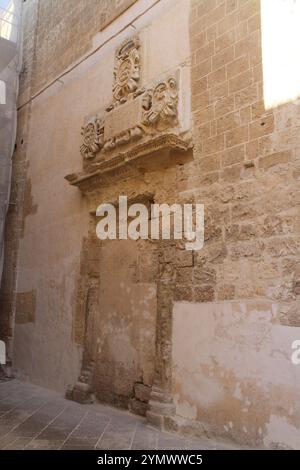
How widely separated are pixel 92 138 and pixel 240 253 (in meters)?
2.73

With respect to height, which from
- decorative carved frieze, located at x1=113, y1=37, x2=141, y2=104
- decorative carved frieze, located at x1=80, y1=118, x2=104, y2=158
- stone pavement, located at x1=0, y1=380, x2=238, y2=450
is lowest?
stone pavement, located at x1=0, y1=380, x2=238, y2=450

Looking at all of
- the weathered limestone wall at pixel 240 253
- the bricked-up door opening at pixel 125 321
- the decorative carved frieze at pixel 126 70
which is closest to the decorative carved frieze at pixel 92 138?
the decorative carved frieze at pixel 126 70

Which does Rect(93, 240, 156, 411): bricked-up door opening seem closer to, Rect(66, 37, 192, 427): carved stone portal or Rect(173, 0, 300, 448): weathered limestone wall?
Rect(66, 37, 192, 427): carved stone portal

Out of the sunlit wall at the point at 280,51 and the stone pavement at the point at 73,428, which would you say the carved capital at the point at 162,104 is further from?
the stone pavement at the point at 73,428

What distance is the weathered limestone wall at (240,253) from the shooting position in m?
3.17

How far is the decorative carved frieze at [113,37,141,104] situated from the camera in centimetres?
495

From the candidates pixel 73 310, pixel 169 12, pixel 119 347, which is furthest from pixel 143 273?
pixel 169 12

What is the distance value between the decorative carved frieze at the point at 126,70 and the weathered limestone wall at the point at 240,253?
0.97 m

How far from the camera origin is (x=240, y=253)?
3.54m

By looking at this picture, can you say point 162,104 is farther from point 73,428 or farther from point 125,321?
point 73,428

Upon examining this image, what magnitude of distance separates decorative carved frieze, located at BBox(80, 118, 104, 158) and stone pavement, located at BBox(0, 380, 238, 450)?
306cm

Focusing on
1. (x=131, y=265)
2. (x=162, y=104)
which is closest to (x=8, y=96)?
(x=162, y=104)

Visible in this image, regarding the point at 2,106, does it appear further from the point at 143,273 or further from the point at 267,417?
the point at 267,417

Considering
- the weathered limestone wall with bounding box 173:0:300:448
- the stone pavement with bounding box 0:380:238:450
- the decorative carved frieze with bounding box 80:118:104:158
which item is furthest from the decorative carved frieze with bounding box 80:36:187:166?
the stone pavement with bounding box 0:380:238:450
